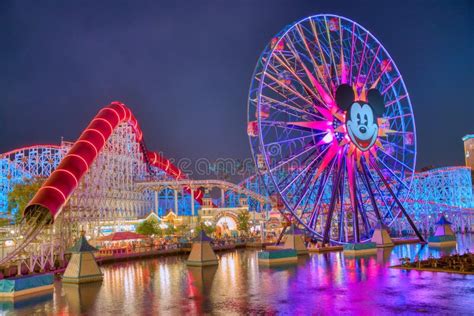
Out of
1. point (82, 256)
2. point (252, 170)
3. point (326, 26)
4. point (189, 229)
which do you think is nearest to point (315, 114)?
point (326, 26)

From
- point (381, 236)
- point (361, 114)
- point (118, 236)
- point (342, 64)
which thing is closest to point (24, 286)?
point (118, 236)

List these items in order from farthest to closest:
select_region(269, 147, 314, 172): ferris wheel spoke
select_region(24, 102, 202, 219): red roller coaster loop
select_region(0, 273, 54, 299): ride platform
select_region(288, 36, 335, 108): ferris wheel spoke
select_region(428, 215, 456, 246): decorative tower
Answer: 1. select_region(428, 215, 456, 246): decorative tower
2. select_region(288, 36, 335, 108): ferris wheel spoke
3. select_region(269, 147, 314, 172): ferris wheel spoke
4. select_region(24, 102, 202, 219): red roller coaster loop
5. select_region(0, 273, 54, 299): ride platform

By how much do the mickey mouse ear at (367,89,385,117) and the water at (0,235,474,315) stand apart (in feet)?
50.6

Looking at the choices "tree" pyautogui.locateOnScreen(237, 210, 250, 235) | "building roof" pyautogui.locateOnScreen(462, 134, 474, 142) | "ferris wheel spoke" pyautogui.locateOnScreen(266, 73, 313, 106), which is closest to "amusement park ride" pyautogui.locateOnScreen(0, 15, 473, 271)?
"ferris wheel spoke" pyautogui.locateOnScreen(266, 73, 313, 106)

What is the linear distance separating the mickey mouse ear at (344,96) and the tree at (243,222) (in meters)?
21.1

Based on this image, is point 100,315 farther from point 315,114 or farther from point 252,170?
point 252,170

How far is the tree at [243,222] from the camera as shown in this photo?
53.8 m

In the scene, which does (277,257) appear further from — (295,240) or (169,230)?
(169,230)

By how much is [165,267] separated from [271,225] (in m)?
24.8

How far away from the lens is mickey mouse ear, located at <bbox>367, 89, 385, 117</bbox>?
3984 centimetres

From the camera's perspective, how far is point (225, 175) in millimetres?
69125

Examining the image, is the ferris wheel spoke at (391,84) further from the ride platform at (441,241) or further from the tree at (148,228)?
the tree at (148,228)

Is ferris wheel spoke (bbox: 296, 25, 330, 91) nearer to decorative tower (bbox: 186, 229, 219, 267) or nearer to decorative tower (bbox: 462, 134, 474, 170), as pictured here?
decorative tower (bbox: 186, 229, 219, 267)

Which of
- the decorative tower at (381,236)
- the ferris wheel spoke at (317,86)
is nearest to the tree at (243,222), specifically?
the decorative tower at (381,236)
